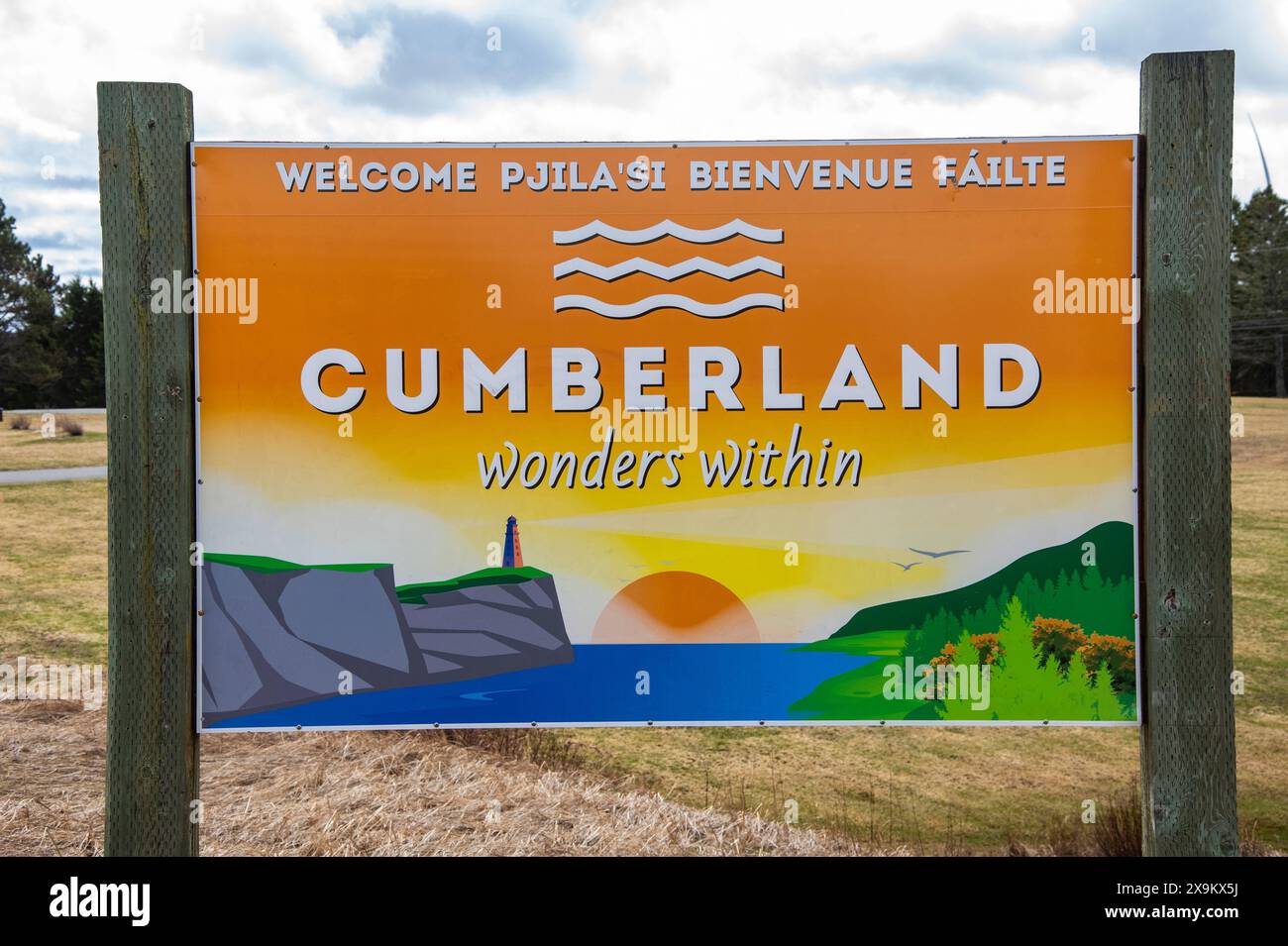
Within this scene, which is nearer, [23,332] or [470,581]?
[470,581]

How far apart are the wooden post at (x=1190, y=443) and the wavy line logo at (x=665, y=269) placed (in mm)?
1458

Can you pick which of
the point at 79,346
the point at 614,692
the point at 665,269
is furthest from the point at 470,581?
the point at 79,346

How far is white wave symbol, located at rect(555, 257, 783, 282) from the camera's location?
3670 mm

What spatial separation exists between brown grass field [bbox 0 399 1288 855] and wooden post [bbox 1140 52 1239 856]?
121cm

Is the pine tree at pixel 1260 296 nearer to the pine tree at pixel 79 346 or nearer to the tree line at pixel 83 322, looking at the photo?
the tree line at pixel 83 322

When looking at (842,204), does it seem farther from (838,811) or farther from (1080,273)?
(838,811)

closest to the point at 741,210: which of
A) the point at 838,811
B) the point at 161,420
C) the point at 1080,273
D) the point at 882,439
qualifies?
the point at 882,439

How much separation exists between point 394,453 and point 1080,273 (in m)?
2.72

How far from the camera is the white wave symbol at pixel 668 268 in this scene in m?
3.67

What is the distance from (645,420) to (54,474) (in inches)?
607

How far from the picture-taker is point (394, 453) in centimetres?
369

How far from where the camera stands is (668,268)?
3.68 m

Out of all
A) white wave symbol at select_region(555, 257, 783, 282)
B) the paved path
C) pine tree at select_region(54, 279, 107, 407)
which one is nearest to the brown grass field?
white wave symbol at select_region(555, 257, 783, 282)

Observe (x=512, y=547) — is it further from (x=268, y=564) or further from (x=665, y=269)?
(x=665, y=269)
